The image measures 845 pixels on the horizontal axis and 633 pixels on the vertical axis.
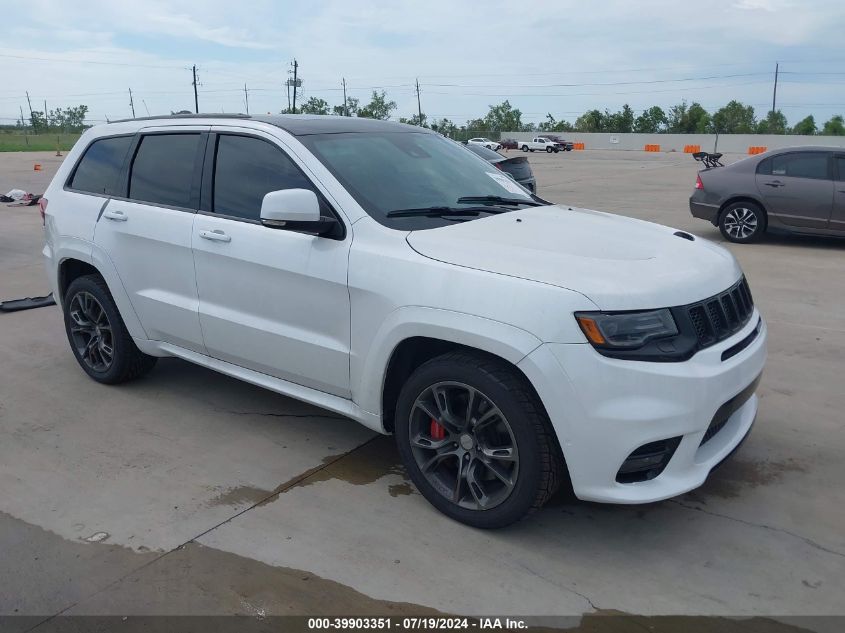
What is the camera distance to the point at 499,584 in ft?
10.1

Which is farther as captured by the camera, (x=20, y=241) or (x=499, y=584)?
(x=20, y=241)

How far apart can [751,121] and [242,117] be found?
94.9 m

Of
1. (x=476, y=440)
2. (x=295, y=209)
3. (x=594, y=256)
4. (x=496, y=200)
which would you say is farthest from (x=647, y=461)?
(x=295, y=209)

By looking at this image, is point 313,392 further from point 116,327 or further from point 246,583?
point 116,327

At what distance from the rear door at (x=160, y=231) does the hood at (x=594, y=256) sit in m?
1.62

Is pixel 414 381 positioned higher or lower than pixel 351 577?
higher

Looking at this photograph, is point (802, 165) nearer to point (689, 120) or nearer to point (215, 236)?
point (215, 236)

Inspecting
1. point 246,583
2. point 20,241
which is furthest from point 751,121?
point 246,583

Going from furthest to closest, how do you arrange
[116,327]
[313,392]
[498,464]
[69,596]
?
[116,327] → [313,392] → [498,464] → [69,596]

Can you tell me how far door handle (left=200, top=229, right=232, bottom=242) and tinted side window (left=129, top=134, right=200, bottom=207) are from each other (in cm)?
34

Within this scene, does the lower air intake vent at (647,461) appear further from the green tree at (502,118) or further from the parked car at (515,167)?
the green tree at (502,118)

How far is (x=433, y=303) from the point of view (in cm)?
332

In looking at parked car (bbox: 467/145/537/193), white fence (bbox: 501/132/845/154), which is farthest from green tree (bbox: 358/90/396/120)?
parked car (bbox: 467/145/537/193)

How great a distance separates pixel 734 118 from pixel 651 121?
9.23 m
